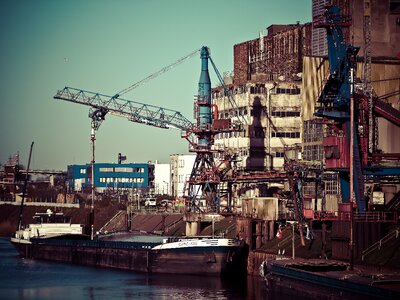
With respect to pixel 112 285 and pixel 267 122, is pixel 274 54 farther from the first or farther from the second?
pixel 112 285

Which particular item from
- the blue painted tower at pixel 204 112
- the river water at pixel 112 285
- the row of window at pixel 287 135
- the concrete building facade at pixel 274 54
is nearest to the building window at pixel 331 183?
the blue painted tower at pixel 204 112

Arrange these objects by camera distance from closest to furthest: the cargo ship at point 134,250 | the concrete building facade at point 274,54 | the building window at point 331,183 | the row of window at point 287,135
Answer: the cargo ship at point 134,250 → the building window at point 331,183 → the row of window at point 287,135 → the concrete building facade at point 274,54

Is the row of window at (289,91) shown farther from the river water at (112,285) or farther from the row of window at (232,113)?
the river water at (112,285)

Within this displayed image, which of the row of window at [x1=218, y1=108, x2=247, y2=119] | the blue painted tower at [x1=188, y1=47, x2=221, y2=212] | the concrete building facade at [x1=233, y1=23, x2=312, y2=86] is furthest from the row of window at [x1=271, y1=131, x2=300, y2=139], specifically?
the blue painted tower at [x1=188, y1=47, x2=221, y2=212]

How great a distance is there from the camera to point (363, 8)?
127 m

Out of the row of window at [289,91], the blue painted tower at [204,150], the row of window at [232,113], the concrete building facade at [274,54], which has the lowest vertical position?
the blue painted tower at [204,150]

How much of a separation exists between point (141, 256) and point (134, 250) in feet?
7.44

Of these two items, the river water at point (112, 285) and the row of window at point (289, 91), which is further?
the row of window at point (289, 91)

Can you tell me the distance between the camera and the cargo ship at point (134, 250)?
10088cm

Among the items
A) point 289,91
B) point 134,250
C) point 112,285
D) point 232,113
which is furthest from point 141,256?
point 289,91

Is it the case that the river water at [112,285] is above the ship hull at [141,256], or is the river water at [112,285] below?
below

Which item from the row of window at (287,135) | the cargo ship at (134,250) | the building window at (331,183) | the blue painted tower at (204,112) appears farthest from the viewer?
the row of window at (287,135)

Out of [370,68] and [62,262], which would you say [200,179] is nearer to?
[62,262]

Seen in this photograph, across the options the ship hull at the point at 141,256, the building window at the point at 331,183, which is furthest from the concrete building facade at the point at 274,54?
the ship hull at the point at 141,256
